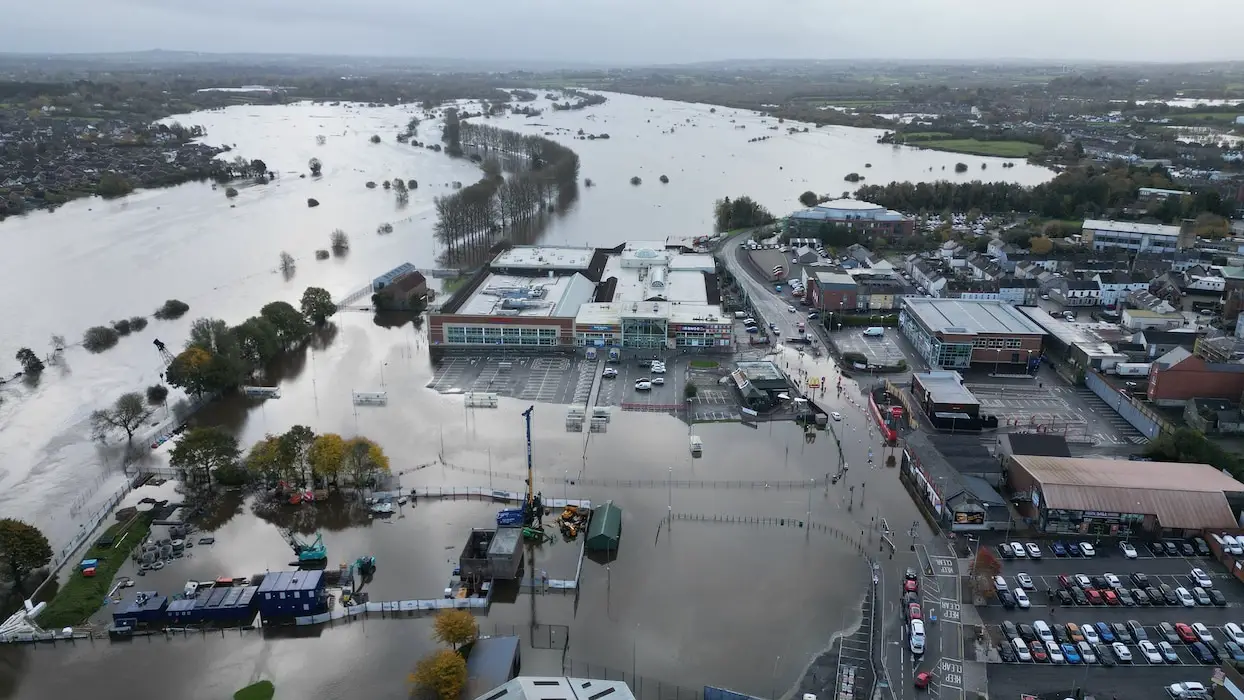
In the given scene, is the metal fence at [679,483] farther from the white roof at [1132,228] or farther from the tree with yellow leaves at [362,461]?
the white roof at [1132,228]

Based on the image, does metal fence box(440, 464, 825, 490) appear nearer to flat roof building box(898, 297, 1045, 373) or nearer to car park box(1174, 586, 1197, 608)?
car park box(1174, 586, 1197, 608)

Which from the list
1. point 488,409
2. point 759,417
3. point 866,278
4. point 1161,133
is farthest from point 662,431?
point 1161,133

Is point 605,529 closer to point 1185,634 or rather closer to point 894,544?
point 894,544

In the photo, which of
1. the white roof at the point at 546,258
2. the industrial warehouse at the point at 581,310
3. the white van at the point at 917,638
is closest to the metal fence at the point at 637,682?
the white van at the point at 917,638

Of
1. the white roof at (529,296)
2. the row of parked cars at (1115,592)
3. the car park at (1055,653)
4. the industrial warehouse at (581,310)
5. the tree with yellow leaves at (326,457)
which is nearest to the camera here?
the car park at (1055,653)

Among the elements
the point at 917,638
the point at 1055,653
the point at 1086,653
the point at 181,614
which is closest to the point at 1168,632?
the point at 1086,653

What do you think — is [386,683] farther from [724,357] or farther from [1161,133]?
[1161,133]
